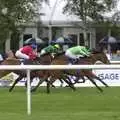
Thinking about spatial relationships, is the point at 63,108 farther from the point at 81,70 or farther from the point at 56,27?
the point at 56,27

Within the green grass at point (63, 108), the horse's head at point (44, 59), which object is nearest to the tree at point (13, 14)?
the horse's head at point (44, 59)

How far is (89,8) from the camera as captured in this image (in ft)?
103

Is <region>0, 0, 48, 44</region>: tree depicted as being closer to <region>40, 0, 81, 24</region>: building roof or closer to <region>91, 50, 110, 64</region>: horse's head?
<region>40, 0, 81, 24</region>: building roof

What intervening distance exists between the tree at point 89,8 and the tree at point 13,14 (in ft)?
11.2

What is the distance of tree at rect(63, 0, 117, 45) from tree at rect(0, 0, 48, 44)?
3419 mm

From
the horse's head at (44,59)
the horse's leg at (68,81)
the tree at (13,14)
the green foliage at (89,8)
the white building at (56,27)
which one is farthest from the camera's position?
the white building at (56,27)

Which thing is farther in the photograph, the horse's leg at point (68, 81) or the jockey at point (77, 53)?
the jockey at point (77, 53)

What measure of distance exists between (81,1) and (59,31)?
6.37 meters

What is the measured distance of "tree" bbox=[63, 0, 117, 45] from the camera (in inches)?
1224

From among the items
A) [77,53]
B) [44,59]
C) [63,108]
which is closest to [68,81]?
[77,53]

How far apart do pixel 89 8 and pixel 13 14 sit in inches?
203

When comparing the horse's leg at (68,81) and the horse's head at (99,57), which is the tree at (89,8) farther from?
the horse's leg at (68,81)

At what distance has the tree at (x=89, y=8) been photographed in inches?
1224

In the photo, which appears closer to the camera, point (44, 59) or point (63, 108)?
point (63, 108)
